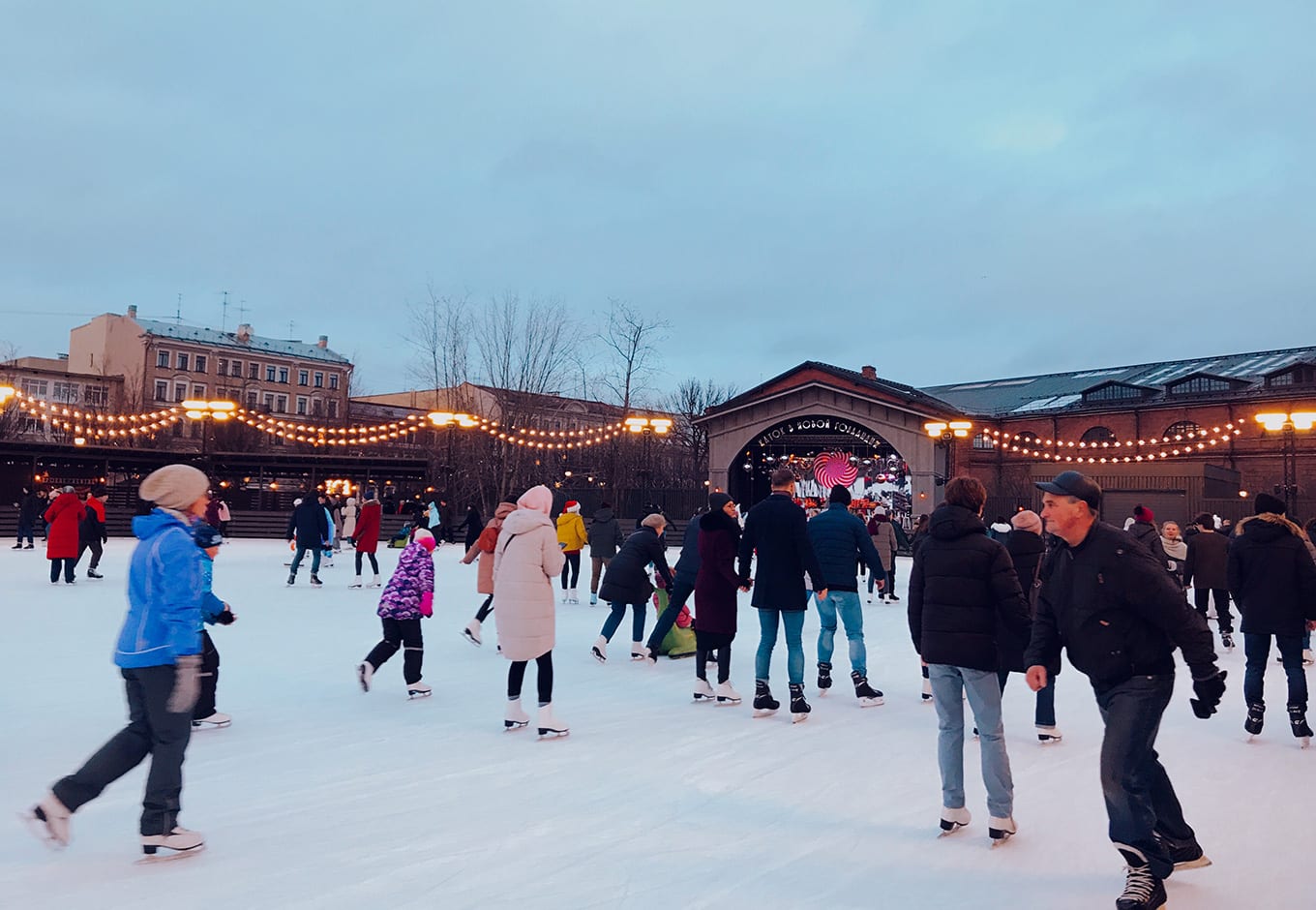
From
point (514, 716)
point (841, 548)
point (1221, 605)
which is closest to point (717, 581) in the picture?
point (841, 548)

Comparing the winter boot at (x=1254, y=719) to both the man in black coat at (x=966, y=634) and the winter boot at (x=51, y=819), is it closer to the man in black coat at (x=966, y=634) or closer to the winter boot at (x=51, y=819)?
the man in black coat at (x=966, y=634)

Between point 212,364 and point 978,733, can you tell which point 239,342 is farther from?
point 978,733

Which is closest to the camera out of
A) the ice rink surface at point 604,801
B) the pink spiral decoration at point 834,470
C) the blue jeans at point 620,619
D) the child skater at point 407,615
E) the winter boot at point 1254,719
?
the ice rink surface at point 604,801

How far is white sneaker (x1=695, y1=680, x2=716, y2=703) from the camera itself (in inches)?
296

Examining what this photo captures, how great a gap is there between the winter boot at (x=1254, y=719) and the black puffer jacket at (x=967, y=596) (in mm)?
3050

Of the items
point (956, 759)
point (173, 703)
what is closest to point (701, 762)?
point (956, 759)

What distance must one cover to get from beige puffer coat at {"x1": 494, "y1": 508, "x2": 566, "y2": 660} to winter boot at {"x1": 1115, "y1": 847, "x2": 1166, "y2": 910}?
11.7 feet

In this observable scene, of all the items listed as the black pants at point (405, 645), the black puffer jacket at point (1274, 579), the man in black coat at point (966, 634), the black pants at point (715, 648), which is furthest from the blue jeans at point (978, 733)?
the black pants at point (405, 645)

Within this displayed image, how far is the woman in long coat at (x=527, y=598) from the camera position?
611 cm

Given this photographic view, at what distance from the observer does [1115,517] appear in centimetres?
2750

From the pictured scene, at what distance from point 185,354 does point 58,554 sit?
201 feet

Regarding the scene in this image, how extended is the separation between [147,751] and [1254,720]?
268 inches

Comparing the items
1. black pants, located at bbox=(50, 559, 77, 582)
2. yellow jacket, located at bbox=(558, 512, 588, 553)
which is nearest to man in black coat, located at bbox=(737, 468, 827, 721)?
yellow jacket, located at bbox=(558, 512, 588, 553)

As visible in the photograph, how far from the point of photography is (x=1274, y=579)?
6336mm
